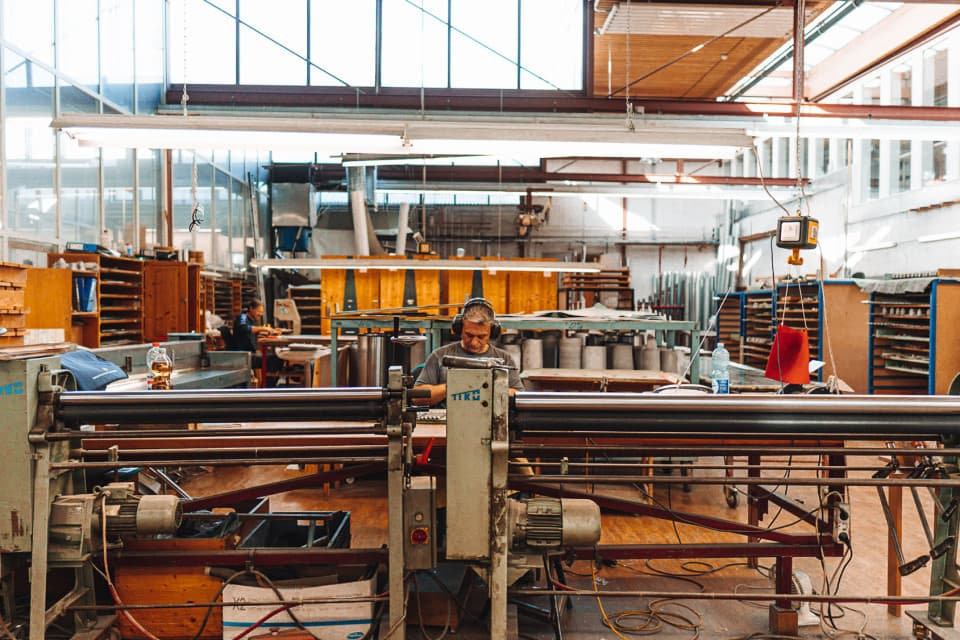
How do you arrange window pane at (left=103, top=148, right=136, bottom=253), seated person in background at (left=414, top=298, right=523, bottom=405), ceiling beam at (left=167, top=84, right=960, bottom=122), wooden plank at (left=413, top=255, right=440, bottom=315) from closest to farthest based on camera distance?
seated person in background at (left=414, top=298, right=523, bottom=405), ceiling beam at (left=167, top=84, right=960, bottom=122), window pane at (left=103, top=148, right=136, bottom=253), wooden plank at (left=413, top=255, right=440, bottom=315)

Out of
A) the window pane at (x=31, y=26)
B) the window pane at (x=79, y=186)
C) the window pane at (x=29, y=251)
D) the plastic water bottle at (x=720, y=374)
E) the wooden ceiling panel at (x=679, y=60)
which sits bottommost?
the plastic water bottle at (x=720, y=374)

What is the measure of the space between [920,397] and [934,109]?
5.71 meters

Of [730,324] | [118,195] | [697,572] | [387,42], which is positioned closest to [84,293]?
[118,195]

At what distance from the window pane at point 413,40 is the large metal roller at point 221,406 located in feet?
28.3

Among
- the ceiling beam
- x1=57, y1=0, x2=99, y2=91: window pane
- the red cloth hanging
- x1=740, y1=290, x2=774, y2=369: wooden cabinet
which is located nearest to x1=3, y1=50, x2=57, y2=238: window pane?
x1=57, y1=0, x2=99, y2=91: window pane

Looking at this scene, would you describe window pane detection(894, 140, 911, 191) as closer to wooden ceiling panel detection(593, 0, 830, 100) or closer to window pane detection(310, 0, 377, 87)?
wooden ceiling panel detection(593, 0, 830, 100)

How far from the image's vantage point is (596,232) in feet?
45.1

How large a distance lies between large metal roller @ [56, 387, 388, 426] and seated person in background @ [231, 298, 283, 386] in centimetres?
529

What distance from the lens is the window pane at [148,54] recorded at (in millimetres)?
8102

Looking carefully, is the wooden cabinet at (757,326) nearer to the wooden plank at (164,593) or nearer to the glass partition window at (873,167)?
the glass partition window at (873,167)

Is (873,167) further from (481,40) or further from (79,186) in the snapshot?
(79,186)

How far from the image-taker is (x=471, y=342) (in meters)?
3.08

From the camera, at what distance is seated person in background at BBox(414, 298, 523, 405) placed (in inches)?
119

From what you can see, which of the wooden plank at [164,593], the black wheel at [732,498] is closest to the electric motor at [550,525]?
the wooden plank at [164,593]
